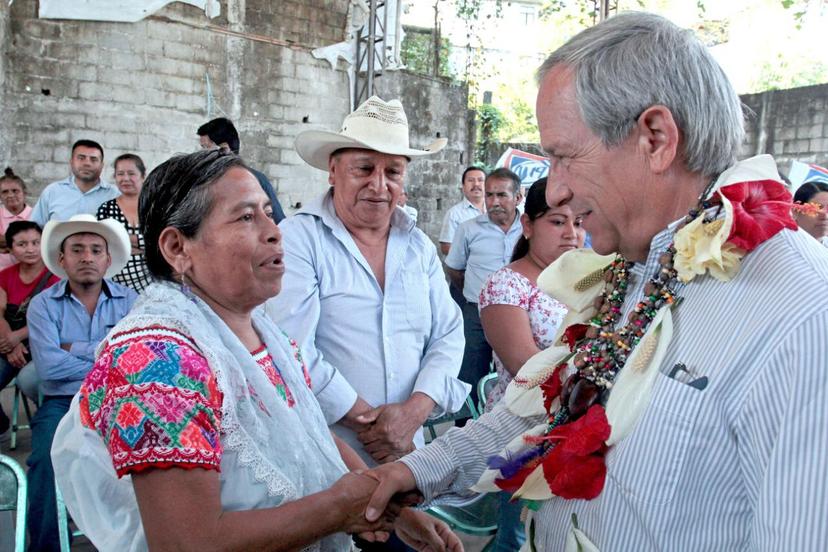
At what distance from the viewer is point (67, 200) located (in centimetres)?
638

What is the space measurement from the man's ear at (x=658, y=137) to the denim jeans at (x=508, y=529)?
5.95 ft

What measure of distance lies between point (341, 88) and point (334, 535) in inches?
373

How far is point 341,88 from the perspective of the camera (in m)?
10.7

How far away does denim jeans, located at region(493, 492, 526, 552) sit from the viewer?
2.85m

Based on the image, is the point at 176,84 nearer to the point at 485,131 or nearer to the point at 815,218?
the point at 485,131

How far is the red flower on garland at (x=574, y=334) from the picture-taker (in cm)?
177

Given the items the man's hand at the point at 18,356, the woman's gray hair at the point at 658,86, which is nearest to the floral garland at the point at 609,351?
the woman's gray hair at the point at 658,86

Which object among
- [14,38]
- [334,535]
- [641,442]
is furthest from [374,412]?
[14,38]

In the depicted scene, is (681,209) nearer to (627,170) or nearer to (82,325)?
(627,170)

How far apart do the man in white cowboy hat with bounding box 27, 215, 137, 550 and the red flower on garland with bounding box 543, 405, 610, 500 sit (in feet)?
10.6

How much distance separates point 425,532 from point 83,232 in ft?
10.8

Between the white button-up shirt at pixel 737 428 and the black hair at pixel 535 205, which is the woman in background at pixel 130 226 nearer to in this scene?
the black hair at pixel 535 205

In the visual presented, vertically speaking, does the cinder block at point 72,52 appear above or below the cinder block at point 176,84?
above

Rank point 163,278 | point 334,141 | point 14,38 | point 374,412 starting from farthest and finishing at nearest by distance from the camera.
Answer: point 14,38 < point 334,141 < point 374,412 < point 163,278
